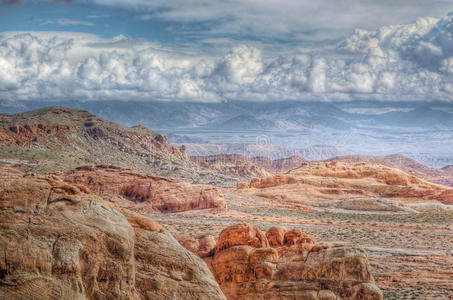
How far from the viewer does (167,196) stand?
70125 millimetres

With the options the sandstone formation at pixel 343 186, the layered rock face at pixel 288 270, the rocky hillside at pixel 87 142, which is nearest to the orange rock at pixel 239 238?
the layered rock face at pixel 288 270

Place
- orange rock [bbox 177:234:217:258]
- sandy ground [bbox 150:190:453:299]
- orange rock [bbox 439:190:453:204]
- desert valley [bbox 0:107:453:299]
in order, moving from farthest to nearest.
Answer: orange rock [bbox 439:190:453:204] → sandy ground [bbox 150:190:453:299] → orange rock [bbox 177:234:217:258] → desert valley [bbox 0:107:453:299]

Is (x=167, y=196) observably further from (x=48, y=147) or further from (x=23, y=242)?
(x=48, y=147)

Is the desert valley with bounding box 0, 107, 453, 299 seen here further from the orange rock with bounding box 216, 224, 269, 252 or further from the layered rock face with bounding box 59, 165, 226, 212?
the layered rock face with bounding box 59, 165, 226, 212

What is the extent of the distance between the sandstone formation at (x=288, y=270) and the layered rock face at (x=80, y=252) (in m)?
5.16

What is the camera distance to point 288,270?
21438 millimetres

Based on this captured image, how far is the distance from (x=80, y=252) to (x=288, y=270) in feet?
31.6

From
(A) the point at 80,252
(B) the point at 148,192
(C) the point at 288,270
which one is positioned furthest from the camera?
(B) the point at 148,192

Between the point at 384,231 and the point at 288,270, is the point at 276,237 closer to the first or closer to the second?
the point at 288,270

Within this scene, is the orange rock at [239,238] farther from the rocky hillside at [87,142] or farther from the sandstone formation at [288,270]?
the rocky hillside at [87,142]

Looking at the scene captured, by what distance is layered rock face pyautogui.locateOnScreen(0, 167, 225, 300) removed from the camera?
13.6m

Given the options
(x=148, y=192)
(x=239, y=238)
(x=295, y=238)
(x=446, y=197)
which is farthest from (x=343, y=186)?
(x=239, y=238)

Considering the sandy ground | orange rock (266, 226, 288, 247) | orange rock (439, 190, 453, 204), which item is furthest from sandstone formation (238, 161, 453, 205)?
orange rock (266, 226, 288, 247)

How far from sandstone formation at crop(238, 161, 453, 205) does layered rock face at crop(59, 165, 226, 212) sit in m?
35.7
